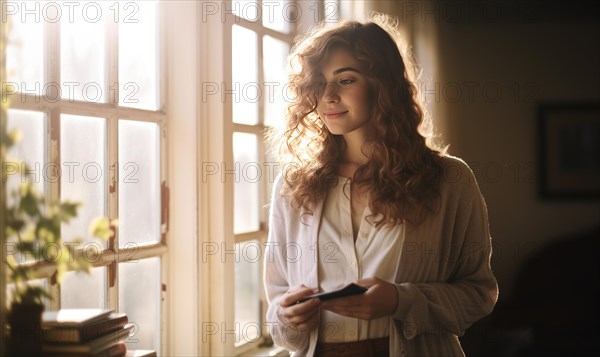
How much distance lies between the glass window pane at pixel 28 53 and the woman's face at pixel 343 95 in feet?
2.33

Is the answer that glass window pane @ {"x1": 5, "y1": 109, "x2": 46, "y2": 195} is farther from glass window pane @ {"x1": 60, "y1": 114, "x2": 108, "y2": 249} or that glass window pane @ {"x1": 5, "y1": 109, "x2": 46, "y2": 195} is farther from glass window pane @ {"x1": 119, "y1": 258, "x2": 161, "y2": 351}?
glass window pane @ {"x1": 119, "y1": 258, "x2": 161, "y2": 351}

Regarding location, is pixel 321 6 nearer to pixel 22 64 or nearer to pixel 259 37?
pixel 259 37

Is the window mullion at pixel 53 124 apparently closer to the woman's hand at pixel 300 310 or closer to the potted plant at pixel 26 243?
the potted plant at pixel 26 243

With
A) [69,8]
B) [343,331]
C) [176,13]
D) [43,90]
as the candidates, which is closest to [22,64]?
[43,90]

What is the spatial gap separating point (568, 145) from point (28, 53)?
4.57 metres

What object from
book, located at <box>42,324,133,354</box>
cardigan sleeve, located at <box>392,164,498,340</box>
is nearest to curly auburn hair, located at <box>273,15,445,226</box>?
cardigan sleeve, located at <box>392,164,498,340</box>

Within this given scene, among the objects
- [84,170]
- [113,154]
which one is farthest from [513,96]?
[84,170]

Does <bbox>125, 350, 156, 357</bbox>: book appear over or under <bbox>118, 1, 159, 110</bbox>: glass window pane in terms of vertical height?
under

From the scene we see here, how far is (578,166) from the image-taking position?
535cm

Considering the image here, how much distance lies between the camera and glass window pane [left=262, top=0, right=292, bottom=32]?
2.69 metres

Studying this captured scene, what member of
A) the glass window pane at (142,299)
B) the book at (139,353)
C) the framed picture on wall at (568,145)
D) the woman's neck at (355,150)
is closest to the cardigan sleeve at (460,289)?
the woman's neck at (355,150)

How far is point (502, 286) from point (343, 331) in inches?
157

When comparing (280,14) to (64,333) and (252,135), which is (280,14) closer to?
(252,135)

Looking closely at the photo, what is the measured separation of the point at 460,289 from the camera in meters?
1.71
